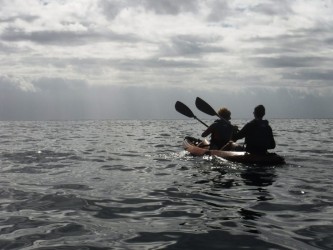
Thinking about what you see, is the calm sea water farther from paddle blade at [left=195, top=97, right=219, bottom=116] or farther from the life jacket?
paddle blade at [left=195, top=97, right=219, bottom=116]

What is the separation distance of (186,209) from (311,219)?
2.25m

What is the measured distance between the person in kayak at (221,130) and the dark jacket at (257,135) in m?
1.83

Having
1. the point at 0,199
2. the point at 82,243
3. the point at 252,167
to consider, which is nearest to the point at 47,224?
the point at 82,243

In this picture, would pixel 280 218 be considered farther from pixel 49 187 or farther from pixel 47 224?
pixel 49 187

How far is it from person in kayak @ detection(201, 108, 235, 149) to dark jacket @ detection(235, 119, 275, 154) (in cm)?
183

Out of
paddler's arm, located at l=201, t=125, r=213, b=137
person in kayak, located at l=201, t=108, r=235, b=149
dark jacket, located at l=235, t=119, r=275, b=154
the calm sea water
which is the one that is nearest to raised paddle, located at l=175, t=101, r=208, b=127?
person in kayak, located at l=201, t=108, r=235, b=149

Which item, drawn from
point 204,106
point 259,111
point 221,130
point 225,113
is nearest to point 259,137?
point 259,111

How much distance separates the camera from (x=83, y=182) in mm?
10664

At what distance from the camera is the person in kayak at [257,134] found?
522 inches

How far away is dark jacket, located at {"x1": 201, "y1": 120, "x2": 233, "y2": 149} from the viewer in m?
15.3

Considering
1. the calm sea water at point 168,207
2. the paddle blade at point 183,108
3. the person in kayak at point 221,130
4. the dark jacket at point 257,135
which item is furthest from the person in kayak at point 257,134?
the paddle blade at point 183,108

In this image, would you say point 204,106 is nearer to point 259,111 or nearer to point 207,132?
point 207,132

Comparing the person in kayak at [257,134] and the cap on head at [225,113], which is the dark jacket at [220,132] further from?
the person in kayak at [257,134]

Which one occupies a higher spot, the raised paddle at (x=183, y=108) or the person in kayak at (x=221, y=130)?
the raised paddle at (x=183, y=108)
